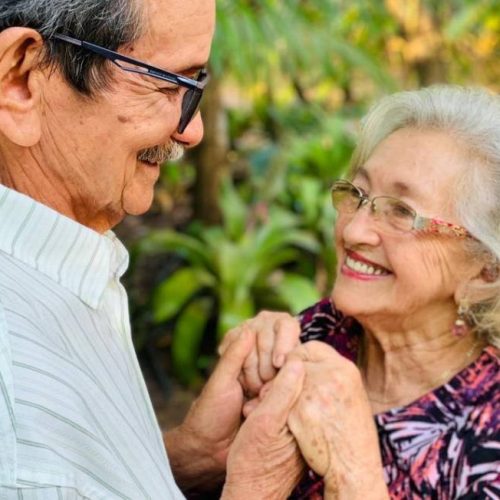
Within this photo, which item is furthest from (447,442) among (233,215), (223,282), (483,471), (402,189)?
(233,215)

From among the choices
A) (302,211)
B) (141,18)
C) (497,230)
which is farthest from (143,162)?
(302,211)

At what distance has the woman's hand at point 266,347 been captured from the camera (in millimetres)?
2018

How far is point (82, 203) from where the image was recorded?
1511mm

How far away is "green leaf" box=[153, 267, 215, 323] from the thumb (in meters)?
3.35

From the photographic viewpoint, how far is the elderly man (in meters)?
1.20

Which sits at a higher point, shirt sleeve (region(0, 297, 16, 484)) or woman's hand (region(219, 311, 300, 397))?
woman's hand (region(219, 311, 300, 397))

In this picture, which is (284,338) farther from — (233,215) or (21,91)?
(233,215)

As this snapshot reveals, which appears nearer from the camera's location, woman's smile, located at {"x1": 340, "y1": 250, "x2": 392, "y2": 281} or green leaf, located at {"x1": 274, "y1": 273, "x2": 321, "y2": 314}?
woman's smile, located at {"x1": 340, "y1": 250, "x2": 392, "y2": 281}

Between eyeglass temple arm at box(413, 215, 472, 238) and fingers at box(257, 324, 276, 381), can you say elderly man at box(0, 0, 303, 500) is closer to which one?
fingers at box(257, 324, 276, 381)

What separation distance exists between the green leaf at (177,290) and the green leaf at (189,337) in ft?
0.28

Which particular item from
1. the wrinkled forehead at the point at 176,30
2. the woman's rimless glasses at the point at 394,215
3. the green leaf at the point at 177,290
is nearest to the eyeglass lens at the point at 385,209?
the woman's rimless glasses at the point at 394,215

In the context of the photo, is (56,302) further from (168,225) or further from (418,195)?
(168,225)

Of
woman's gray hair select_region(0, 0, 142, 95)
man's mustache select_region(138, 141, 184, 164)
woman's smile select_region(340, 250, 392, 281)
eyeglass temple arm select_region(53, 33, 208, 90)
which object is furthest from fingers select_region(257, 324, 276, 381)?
woman's gray hair select_region(0, 0, 142, 95)

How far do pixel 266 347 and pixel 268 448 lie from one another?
27 cm
